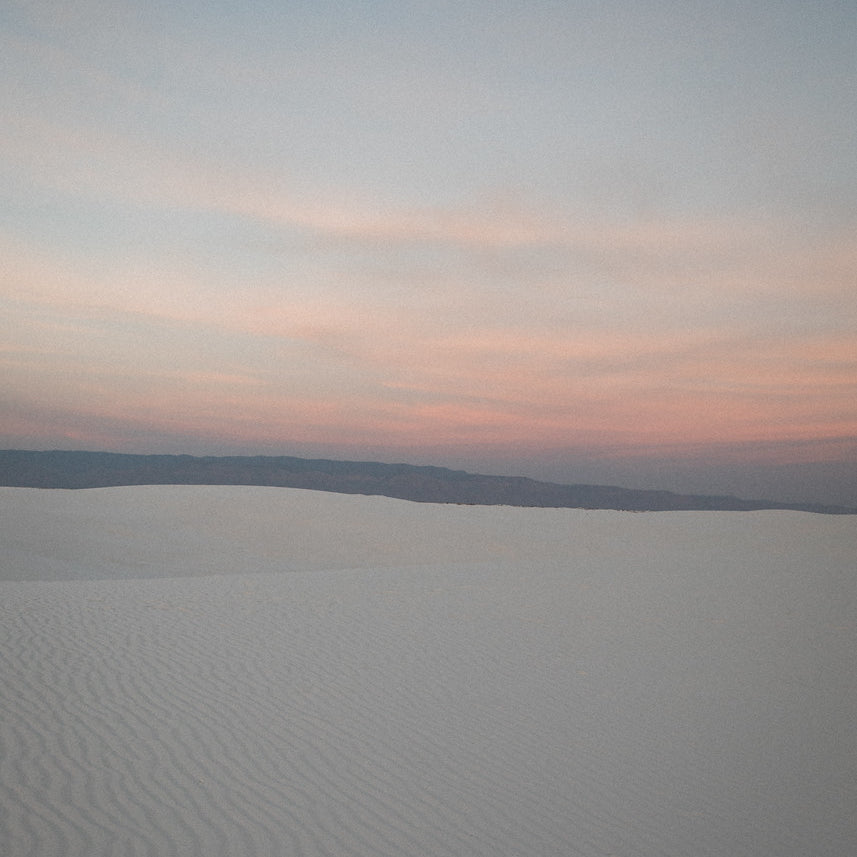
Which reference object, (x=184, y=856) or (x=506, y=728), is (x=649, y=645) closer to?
(x=506, y=728)

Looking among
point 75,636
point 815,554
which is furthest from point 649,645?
point 815,554

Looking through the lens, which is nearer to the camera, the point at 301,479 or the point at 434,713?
the point at 434,713

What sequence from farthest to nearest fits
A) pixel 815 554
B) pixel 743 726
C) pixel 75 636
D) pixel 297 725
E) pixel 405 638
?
1. pixel 815 554
2. pixel 405 638
3. pixel 75 636
4. pixel 743 726
5. pixel 297 725

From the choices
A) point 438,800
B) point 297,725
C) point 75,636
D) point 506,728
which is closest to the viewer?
point 438,800

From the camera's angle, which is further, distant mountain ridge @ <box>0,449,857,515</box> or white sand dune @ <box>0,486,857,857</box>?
distant mountain ridge @ <box>0,449,857,515</box>

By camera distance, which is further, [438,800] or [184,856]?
[438,800]

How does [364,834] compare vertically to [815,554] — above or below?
below

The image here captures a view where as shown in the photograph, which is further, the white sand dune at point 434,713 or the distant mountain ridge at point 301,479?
the distant mountain ridge at point 301,479

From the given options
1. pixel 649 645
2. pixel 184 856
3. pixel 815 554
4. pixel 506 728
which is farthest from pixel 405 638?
pixel 815 554
